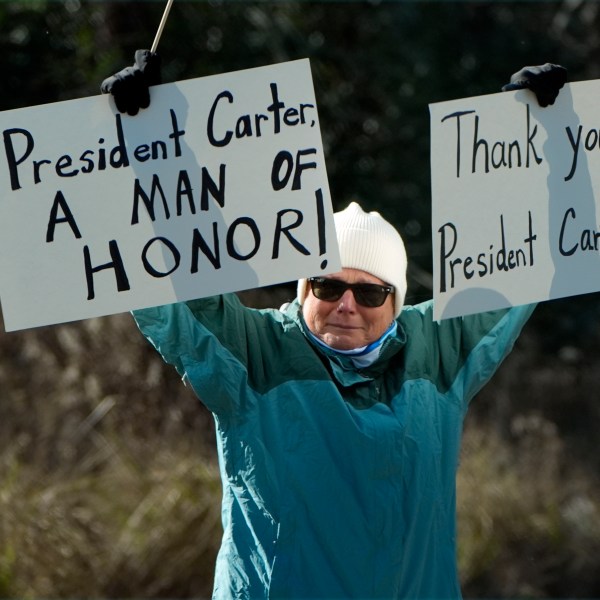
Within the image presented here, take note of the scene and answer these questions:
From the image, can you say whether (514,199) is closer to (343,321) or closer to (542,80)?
(542,80)

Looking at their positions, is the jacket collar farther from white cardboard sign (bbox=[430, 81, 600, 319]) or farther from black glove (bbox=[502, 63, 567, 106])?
black glove (bbox=[502, 63, 567, 106])

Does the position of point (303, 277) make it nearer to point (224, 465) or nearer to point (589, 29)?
point (224, 465)

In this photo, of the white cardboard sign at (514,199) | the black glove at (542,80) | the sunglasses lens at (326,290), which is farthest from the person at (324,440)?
the black glove at (542,80)

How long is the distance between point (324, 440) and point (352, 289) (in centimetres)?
37

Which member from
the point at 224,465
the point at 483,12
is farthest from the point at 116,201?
the point at 483,12


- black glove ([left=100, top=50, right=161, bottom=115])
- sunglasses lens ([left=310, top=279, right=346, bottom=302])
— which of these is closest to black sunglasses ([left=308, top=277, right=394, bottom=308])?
Answer: sunglasses lens ([left=310, top=279, right=346, bottom=302])

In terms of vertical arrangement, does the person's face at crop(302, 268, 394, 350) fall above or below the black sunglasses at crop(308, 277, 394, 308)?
below

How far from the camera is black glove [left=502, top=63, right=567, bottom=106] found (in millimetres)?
3191

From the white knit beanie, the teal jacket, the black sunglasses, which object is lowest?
the teal jacket

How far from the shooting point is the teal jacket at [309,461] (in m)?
2.93

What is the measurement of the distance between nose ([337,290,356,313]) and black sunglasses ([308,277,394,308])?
0.01 metres

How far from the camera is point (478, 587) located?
21.0ft

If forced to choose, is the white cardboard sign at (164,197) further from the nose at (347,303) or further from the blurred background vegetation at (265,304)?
the blurred background vegetation at (265,304)

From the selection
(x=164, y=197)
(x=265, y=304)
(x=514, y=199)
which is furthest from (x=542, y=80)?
(x=265, y=304)
